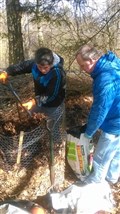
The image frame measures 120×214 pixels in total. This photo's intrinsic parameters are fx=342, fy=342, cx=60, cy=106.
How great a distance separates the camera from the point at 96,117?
→ 3557 millimetres

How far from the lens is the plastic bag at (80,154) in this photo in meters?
4.20

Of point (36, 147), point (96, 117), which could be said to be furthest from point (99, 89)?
point (36, 147)

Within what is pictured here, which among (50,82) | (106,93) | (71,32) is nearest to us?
(106,93)

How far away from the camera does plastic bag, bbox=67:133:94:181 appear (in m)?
4.20

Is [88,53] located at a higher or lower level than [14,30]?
higher

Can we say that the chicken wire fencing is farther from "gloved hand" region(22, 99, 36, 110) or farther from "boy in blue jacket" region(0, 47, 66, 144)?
"gloved hand" region(22, 99, 36, 110)

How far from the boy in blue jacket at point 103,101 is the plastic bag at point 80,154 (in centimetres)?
20

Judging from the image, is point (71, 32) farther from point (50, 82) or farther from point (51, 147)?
point (51, 147)

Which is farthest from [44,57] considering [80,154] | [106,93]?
[80,154]

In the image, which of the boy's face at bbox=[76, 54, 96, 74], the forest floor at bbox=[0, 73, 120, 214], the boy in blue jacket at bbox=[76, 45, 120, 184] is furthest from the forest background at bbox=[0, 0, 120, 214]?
the boy's face at bbox=[76, 54, 96, 74]

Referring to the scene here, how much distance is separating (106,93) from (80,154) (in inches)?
45.4

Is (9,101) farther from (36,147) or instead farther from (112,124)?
(112,124)

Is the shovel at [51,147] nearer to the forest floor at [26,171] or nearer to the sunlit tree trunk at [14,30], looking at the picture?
the forest floor at [26,171]

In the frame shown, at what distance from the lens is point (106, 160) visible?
4.02 metres
